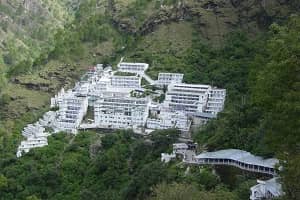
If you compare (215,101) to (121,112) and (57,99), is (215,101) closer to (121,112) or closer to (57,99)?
(121,112)

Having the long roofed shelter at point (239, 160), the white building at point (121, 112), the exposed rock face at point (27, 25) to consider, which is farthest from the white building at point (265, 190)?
the exposed rock face at point (27, 25)

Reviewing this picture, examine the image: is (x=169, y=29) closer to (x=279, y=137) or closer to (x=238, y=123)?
(x=238, y=123)

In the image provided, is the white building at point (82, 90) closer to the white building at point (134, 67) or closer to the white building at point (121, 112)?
the white building at point (134, 67)

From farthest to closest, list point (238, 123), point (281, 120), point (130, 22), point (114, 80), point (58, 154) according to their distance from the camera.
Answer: point (130, 22) → point (114, 80) → point (58, 154) → point (238, 123) → point (281, 120)

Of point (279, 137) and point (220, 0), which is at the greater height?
point (220, 0)

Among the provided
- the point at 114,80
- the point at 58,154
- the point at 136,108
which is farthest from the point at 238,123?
the point at 114,80

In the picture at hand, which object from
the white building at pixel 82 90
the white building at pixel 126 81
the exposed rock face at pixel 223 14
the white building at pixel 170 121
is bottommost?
the white building at pixel 170 121

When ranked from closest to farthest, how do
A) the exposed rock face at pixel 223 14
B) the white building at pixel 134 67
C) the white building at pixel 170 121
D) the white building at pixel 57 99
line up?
the white building at pixel 170 121 < the white building at pixel 57 99 < the white building at pixel 134 67 < the exposed rock face at pixel 223 14

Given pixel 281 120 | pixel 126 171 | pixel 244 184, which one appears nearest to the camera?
pixel 281 120
